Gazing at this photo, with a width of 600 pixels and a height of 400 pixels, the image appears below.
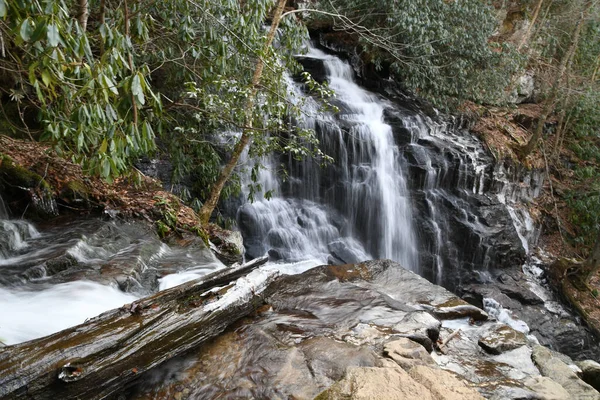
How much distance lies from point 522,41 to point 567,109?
3.10 m

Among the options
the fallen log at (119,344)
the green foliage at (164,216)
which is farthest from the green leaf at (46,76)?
the green foliage at (164,216)

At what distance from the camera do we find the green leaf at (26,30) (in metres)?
2.11

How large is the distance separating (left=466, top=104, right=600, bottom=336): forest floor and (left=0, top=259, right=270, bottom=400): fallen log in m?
10.2

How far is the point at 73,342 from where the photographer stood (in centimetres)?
235

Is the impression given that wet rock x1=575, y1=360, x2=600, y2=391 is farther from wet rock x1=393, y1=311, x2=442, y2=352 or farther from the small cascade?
the small cascade

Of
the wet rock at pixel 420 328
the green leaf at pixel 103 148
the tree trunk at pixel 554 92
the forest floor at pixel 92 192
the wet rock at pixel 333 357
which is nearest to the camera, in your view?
the green leaf at pixel 103 148

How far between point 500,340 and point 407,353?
1.55 m

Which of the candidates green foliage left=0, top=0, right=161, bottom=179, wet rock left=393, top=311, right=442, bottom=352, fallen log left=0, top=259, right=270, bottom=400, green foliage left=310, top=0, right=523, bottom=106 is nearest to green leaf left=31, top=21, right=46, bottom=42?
green foliage left=0, top=0, right=161, bottom=179

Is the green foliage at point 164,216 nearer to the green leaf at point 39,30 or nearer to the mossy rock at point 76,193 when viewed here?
the mossy rock at point 76,193

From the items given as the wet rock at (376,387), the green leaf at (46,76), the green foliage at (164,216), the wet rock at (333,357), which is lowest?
the wet rock at (333,357)

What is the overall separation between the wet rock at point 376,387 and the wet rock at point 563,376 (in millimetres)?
1781

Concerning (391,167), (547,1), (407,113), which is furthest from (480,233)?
(547,1)

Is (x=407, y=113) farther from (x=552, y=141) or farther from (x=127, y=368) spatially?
(x=127, y=368)

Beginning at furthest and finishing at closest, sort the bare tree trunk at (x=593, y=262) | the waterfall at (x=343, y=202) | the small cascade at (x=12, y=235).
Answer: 1. the bare tree trunk at (x=593, y=262)
2. the waterfall at (x=343, y=202)
3. the small cascade at (x=12, y=235)
